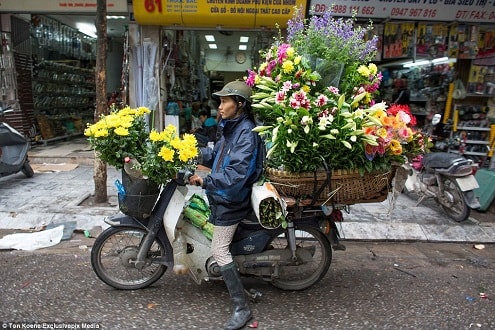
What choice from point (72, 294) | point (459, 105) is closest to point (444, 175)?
point (459, 105)

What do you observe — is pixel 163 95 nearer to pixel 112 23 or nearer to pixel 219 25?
pixel 219 25

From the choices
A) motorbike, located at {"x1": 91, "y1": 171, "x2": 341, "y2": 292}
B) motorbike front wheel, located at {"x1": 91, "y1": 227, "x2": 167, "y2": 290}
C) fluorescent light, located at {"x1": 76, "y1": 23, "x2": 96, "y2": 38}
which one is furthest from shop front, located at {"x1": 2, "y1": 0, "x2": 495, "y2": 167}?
motorbike front wheel, located at {"x1": 91, "y1": 227, "x2": 167, "y2": 290}

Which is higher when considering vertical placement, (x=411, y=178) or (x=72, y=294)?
(x=411, y=178)

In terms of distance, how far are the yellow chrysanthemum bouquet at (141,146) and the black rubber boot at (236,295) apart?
863mm

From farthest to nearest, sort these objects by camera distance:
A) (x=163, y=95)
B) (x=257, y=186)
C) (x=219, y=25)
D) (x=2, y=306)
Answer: (x=163, y=95) < (x=219, y=25) < (x=2, y=306) < (x=257, y=186)

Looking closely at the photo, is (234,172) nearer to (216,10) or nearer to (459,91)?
(216,10)

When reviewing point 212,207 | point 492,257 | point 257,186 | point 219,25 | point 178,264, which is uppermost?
point 219,25

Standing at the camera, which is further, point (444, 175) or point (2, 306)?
point (444, 175)

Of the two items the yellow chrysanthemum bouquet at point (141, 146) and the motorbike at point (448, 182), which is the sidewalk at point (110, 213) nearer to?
the motorbike at point (448, 182)

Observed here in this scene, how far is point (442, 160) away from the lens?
5.87 m

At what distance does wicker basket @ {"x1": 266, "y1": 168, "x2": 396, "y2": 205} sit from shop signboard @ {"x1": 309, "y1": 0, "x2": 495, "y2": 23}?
5.53 metres

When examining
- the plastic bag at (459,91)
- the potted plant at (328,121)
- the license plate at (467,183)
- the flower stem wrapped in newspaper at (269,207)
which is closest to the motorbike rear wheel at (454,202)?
the license plate at (467,183)

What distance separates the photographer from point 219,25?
817cm

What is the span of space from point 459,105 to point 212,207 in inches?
281
